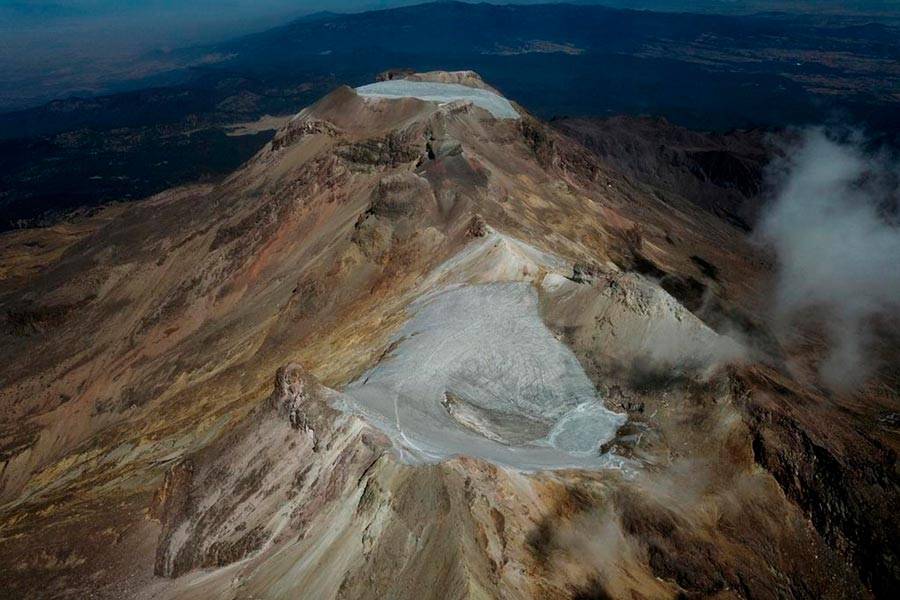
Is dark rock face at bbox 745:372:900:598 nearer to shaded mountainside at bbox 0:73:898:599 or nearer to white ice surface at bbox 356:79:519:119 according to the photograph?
shaded mountainside at bbox 0:73:898:599

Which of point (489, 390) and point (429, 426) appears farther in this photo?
point (489, 390)

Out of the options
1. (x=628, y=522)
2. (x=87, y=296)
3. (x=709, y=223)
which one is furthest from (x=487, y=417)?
(x=709, y=223)

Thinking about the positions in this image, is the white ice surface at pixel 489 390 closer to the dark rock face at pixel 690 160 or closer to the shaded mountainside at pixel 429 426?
the shaded mountainside at pixel 429 426

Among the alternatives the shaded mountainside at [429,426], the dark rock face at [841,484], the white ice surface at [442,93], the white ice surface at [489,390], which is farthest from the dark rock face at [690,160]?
the dark rock face at [841,484]

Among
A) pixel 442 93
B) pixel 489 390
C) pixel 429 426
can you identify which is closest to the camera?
pixel 429 426

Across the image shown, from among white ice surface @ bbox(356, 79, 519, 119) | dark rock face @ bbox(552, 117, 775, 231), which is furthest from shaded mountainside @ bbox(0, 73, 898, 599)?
dark rock face @ bbox(552, 117, 775, 231)

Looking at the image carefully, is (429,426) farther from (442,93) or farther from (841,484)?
(442,93)

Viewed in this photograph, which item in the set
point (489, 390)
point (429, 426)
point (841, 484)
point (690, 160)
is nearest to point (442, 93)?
point (489, 390)
